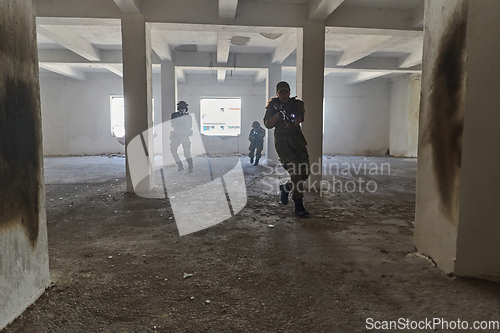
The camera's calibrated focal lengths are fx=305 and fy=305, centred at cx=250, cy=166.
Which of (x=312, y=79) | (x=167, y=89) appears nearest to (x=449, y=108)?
(x=312, y=79)

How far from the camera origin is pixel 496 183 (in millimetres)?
1777

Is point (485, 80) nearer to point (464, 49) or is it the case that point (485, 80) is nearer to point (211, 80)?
Answer: point (464, 49)

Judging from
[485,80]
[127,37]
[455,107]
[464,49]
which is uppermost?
[127,37]

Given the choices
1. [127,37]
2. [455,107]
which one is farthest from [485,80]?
[127,37]

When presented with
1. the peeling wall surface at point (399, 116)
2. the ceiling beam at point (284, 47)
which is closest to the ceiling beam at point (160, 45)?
the ceiling beam at point (284, 47)

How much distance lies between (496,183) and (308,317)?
4.41 ft

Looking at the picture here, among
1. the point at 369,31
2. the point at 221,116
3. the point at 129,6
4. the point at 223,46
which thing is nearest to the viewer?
the point at 129,6

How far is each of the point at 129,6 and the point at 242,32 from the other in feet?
6.65

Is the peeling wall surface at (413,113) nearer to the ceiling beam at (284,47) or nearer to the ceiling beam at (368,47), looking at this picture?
the ceiling beam at (368,47)

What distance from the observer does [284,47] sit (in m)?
6.86

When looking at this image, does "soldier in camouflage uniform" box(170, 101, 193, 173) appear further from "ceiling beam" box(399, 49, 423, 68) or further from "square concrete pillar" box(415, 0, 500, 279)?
"ceiling beam" box(399, 49, 423, 68)

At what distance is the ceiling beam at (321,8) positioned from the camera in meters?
4.24

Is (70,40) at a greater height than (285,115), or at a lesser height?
greater

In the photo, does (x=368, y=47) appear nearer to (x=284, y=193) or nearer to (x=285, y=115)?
(x=285, y=115)
